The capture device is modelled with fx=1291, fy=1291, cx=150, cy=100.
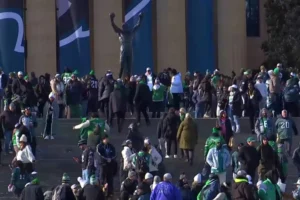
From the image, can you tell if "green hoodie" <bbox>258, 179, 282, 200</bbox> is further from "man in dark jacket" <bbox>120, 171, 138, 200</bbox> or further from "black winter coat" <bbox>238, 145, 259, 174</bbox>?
"black winter coat" <bbox>238, 145, 259, 174</bbox>

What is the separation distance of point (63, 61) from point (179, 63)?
5118 millimetres

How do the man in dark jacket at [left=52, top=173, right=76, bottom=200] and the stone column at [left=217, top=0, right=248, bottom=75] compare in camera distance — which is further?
the stone column at [left=217, top=0, right=248, bottom=75]

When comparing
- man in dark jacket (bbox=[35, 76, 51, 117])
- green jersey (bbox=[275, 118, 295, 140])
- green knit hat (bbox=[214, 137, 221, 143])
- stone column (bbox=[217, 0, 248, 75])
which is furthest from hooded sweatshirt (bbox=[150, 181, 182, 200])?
stone column (bbox=[217, 0, 248, 75])

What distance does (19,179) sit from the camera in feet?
84.3

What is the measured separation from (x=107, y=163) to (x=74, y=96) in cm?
894

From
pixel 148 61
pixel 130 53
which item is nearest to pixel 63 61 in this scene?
pixel 148 61

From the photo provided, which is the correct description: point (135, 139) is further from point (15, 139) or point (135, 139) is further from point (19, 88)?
point (19, 88)

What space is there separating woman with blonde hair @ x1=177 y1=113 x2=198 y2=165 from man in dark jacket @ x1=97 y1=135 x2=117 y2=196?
3.26 meters

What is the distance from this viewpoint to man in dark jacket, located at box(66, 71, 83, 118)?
116 feet

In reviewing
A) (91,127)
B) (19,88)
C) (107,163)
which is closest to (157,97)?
(19,88)

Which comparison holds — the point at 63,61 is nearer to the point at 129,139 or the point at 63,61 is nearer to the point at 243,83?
the point at 243,83

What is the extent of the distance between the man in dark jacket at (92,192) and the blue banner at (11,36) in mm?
21332

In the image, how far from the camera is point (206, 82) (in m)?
35.2

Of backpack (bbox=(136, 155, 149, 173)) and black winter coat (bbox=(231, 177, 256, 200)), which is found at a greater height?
backpack (bbox=(136, 155, 149, 173))
